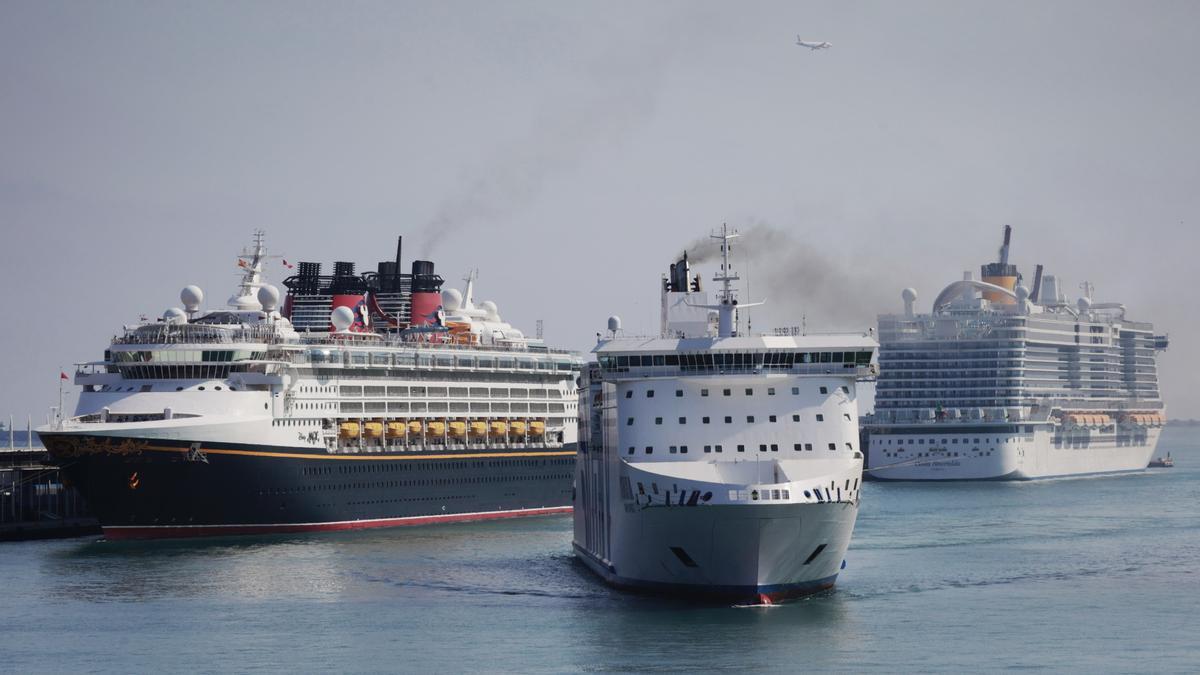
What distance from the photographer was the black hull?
209 ft

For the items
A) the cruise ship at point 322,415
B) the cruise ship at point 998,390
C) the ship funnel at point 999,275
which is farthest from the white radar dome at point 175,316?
the ship funnel at point 999,275

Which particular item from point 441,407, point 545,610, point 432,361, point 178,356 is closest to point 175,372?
point 178,356

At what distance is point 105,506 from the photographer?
63.9m

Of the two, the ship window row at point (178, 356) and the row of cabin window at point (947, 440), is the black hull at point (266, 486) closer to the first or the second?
the ship window row at point (178, 356)

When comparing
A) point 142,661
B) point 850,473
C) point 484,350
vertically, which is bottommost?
point 142,661

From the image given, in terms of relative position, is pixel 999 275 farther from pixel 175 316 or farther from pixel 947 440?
pixel 175 316

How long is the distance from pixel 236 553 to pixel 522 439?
25286 millimetres

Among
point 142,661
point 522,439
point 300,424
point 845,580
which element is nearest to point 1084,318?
point 522,439

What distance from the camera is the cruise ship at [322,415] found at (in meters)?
64.3

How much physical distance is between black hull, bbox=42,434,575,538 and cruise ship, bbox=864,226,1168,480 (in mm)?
46690

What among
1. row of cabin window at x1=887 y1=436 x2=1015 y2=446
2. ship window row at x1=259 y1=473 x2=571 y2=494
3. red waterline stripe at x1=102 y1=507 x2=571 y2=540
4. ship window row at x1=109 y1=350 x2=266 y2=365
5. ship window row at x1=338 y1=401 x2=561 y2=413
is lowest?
red waterline stripe at x1=102 y1=507 x2=571 y2=540

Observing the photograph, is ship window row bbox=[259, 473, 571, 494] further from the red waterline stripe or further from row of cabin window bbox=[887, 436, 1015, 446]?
row of cabin window bbox=[887, 436, 1015, 446]

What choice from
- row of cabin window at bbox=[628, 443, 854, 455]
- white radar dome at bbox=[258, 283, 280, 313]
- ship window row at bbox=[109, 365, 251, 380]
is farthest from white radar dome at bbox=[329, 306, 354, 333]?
row of cabin window at bbox=[628, 443, 854, 455]

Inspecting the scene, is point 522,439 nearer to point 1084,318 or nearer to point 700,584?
point 700,584
